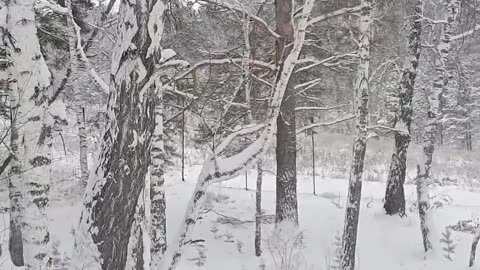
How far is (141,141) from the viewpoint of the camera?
3438 millimetres

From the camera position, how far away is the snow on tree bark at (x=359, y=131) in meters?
7.00

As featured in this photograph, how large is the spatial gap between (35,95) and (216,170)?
1.73 m

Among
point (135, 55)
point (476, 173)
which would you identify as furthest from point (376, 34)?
point (476, 173)

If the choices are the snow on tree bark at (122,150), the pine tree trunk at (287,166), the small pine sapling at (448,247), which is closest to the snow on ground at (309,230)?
the small pine sapling at (448,247)

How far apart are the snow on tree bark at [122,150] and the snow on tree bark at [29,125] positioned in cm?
90

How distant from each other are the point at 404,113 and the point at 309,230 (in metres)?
3.24

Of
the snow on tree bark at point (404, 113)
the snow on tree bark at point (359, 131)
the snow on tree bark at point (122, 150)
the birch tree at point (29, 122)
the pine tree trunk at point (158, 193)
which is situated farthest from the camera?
the snow on tree bark at point (404, 113)

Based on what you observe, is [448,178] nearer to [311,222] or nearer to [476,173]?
[476,173]

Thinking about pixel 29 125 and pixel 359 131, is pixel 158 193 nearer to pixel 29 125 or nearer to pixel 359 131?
pixel 29 125

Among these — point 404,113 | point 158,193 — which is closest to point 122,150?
point 158,193

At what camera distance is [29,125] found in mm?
4105

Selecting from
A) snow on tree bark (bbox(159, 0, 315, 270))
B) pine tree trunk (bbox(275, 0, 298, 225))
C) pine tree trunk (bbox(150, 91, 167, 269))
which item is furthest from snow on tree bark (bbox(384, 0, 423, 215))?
snow on tree bark (bbox(159, 0, 315, 270))

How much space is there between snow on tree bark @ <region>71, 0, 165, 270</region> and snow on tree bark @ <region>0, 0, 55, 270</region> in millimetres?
902

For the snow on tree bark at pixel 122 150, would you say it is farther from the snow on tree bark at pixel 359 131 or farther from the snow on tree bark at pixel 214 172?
the snow on tree bark at pixel 359 131
